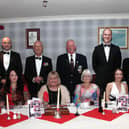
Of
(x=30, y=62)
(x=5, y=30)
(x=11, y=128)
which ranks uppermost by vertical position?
(x=5, y=30)

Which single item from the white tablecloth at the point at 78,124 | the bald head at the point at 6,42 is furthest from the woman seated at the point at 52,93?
→ the bald head at the point at 6,42

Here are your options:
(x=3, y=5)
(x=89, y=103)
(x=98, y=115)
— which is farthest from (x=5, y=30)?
(x=98, y=115)

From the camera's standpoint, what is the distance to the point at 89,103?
312 centimetres

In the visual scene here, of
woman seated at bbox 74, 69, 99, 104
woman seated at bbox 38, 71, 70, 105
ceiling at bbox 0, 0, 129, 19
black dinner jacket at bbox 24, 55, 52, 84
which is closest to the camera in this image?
woman seated at bbox 38, 71, 70, 105

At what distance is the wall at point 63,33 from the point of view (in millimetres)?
6578

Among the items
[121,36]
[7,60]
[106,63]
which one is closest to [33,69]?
[7,60]

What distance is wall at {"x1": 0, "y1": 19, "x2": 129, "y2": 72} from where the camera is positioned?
21.6ft

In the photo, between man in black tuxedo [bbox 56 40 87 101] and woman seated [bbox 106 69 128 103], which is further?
man in black tuxedo [bbox 56 40 87 101]

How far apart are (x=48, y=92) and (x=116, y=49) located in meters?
1.94

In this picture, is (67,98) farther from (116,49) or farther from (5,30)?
(5,30)

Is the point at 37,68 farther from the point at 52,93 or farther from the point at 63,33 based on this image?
the point at 63,33

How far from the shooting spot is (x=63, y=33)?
6773 millimetres

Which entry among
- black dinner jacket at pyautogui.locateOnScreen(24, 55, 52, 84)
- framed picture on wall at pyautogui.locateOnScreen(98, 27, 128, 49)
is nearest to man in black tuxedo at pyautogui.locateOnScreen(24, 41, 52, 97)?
black dinner jacket at pyautogui.locateOnScreen(24, 55, 52, 84)

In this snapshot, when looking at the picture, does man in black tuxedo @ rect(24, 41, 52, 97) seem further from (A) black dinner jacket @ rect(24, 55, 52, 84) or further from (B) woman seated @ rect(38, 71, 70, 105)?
(B) woman seated @ rect(38, 71, 70, 105)
